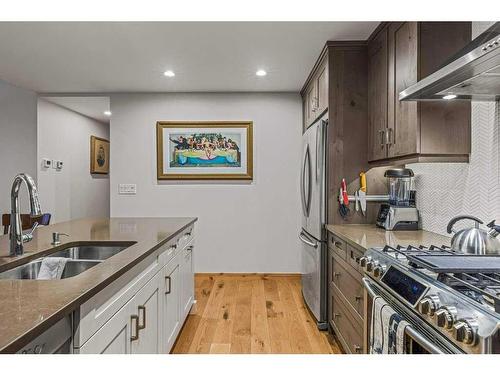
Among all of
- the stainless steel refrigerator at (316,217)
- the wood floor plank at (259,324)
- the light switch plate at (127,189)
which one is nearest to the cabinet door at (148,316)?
the wood floor plank at (259,324)

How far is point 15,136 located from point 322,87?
12.1 ft

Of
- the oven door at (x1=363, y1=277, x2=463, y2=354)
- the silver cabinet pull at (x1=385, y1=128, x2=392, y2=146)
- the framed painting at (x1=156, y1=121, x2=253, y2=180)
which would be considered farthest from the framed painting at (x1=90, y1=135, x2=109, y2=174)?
the oven door at (x1=363, y1=277, x2=463, y2=354)

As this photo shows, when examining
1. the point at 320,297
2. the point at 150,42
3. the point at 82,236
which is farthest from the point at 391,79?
the point at 82,236

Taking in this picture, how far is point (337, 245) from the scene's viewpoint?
256 cm

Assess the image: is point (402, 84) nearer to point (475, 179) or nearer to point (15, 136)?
point (475, 179)

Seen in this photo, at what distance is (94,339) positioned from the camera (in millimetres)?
1163

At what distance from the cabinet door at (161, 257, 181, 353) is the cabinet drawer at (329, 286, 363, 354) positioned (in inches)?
43.3

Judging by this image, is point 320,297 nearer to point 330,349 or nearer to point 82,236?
point 330,349

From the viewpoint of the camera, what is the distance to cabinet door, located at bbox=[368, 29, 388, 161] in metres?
2.57

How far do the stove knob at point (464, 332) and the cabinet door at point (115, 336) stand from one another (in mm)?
1040

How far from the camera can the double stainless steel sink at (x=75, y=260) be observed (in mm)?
1581

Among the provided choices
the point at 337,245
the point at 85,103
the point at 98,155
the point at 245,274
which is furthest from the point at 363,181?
the point at 98,155

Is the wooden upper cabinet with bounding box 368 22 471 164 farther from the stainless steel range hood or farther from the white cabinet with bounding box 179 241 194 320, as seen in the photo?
the white cabinet with bounding box 179 241 194 320

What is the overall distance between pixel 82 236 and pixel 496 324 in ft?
6.84
